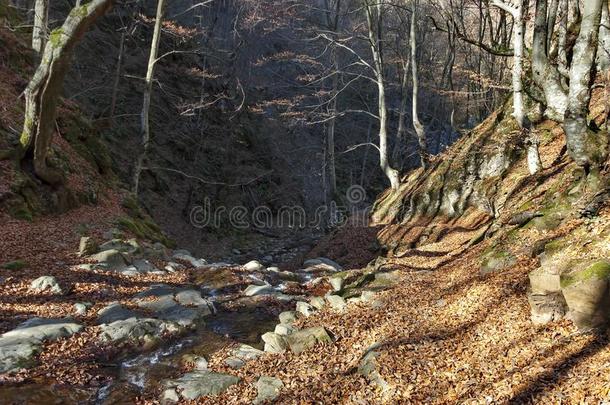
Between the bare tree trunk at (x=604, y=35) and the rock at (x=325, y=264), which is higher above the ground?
the bare tree trunk at (x=604, y=35)

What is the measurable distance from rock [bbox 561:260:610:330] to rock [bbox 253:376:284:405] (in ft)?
13.5

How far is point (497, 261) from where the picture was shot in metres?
8.08

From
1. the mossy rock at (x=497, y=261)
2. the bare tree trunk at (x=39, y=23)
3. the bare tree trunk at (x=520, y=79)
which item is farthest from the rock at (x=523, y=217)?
the bare tree trunk at (x=39, y=23)

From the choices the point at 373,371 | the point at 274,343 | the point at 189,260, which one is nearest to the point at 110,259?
the point at 189,260

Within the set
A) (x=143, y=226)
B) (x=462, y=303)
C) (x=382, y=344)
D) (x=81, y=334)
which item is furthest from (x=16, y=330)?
(x=143, y=226)

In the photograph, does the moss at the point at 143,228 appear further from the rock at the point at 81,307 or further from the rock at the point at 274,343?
the rock at the point at 274,343

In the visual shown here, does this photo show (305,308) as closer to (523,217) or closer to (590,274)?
(523,217)

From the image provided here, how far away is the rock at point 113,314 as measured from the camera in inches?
316

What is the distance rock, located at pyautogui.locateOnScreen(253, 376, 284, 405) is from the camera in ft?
19.2

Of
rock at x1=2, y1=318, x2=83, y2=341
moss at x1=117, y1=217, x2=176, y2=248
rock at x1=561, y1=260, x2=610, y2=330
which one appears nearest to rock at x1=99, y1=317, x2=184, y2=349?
rock at x1=2, y1=318, x2=83, y2=341

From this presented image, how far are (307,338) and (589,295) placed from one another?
14.2 feet

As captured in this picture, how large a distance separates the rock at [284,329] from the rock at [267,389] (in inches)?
67.4

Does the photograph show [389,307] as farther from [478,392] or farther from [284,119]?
[284,119]

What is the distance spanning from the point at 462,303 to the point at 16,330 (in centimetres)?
770
